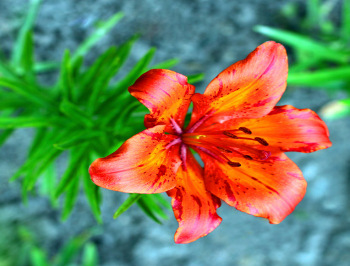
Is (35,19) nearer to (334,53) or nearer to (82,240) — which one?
(82,240)

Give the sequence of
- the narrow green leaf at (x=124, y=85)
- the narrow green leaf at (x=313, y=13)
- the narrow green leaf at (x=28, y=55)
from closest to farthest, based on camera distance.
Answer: the narrow green leaf at (x=124, y=85)
the narrow green leaf at (x=28, y=55)
the narrow green leaf at (x=313, y=13)

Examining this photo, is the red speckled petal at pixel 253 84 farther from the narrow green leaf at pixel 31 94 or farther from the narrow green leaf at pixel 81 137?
the narrow green leaf at pixel 31 94

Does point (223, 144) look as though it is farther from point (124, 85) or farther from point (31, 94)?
point (31, 94)

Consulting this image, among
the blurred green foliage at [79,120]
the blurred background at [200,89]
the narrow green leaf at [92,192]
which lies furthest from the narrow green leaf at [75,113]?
the blurred background at [200,89]

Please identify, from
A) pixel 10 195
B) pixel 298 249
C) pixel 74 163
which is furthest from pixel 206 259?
pixel 74 163

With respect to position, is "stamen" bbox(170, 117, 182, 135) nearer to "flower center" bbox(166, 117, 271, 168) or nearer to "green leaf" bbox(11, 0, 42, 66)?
"flower center" bbox(166, 117, 271, 168)

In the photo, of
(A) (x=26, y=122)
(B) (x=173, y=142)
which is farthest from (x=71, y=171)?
(B) (x=173, y=142)

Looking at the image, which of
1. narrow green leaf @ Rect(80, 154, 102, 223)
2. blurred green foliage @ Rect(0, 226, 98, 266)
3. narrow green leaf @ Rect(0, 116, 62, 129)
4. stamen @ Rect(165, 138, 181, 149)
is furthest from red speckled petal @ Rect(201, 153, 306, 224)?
blurred green foliage @ Rect(0, 226, 98, 266)
